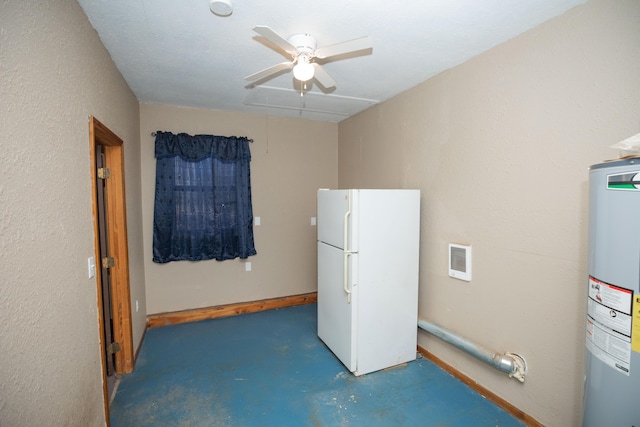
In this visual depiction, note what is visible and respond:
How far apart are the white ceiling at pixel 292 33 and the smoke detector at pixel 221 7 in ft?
0.13

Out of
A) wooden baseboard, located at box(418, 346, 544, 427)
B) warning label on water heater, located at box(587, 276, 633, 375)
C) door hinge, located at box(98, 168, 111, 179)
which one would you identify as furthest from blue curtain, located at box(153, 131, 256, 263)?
warning label on water heater, located at box(587, 276, 633, 375)

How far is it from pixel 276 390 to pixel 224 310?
1.74 metres

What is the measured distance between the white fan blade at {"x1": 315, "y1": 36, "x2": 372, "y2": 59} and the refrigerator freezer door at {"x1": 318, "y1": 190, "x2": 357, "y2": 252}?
1.10 meters

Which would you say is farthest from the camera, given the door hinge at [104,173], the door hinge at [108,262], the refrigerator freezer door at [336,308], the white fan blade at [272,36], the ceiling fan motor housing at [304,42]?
the refrigerator freezer door at [336,308]

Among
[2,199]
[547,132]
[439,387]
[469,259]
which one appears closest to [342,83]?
[547,132]

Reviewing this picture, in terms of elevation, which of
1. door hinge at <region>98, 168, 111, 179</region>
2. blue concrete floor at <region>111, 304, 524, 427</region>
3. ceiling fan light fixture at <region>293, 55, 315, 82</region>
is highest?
ceiling fan light fixture at <region>293, 55, 315, 82</region>

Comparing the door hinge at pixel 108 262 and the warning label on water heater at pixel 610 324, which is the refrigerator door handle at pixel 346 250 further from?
the door hinge at pixel 108 262

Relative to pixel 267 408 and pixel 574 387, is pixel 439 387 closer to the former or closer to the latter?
pixel 574 387

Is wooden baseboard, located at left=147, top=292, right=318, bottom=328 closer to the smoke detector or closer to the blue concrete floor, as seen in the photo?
the blue concrete floor

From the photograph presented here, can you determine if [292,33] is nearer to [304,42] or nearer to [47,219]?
[304,42]

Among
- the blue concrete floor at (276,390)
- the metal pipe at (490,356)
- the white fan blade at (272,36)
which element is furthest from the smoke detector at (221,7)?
the metal pipe at (490,356)

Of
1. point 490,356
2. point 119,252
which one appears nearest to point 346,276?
point 490,356

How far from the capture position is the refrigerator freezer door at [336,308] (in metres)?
2.64

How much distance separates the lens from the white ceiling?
1727 millimetres
